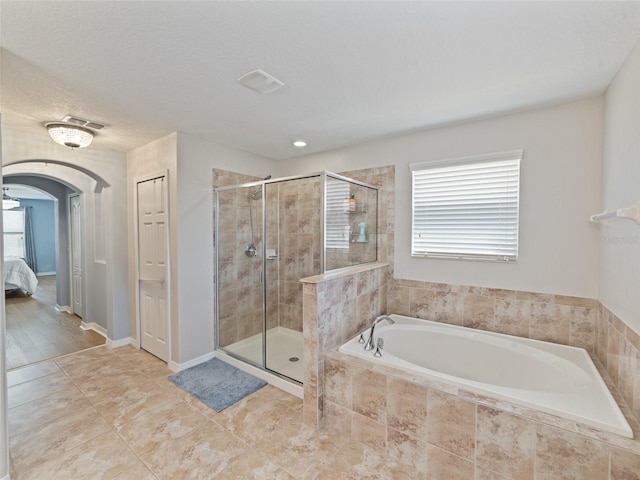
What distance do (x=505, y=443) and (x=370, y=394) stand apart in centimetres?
75

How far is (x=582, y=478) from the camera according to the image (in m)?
1.27

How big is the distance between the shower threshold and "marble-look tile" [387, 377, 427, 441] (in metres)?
1.13

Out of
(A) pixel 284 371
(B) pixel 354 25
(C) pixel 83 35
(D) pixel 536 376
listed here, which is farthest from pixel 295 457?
(C) pixel 83 35

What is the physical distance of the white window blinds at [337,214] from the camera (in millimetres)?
2512

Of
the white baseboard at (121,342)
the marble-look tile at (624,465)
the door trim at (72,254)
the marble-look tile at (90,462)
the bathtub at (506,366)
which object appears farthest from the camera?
the door trim at (72,254)

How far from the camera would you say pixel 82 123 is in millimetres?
2496

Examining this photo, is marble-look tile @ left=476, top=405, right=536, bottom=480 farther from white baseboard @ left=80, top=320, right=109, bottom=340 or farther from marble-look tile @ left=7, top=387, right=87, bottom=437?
white baseboard @ left=80, top=320, right=109, bottom=340

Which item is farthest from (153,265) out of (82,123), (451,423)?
(451,423)

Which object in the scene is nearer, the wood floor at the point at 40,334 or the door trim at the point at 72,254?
the wood floor at the point at 40,334

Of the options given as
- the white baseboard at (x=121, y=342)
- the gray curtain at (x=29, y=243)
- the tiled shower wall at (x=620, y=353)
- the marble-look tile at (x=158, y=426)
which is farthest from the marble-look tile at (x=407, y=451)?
the gray curtain at (x=29, y=243)

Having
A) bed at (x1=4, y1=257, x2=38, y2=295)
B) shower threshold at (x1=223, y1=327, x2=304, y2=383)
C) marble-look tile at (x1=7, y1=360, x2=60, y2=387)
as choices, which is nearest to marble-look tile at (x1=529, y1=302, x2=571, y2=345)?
shower threshold at (x1=223, y1=327, x2=304, y2=383)

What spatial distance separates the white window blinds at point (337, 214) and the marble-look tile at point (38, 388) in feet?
8.87

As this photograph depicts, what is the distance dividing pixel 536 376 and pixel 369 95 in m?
2.35

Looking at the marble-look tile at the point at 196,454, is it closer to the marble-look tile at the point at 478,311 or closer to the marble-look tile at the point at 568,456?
the marble-look tile at the point at 568,456
